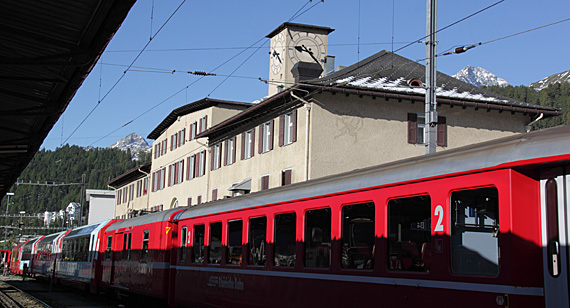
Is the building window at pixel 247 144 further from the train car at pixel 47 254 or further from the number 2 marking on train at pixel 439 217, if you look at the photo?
the number 2 marking on train at pixel 439 217

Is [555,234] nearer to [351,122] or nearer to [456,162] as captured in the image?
[456,162]

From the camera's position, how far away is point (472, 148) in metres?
6.88

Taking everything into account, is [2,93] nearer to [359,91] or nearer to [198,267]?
[198,267]

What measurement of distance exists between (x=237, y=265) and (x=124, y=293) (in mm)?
9545

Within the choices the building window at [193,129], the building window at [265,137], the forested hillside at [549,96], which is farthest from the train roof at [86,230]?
the forested hillside at [549,96]

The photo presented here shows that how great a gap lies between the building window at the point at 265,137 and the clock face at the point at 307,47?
38.9 feet

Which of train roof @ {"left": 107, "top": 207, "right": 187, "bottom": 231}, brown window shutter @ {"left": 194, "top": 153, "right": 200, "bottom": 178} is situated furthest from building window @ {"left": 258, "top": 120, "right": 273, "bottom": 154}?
brown window shutter @ {"left": 194, "top": 153, "right": 200, "bottom": 178}

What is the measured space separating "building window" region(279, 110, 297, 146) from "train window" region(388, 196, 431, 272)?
1903 cm

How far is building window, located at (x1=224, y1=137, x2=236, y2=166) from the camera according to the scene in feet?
110

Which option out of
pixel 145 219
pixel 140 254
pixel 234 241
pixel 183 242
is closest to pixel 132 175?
pixel 145 219

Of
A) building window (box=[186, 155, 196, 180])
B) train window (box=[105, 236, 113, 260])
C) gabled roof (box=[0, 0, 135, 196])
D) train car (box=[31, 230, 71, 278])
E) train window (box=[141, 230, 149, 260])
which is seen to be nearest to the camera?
gabled roof (box=[0, 0, 135, 196])

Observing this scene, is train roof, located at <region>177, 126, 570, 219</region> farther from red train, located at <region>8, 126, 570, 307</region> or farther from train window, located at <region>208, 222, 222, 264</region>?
train window, located at <region>208, 222, 222, 264</region>

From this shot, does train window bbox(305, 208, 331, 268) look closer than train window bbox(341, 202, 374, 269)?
No

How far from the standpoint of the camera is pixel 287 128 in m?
27.6
